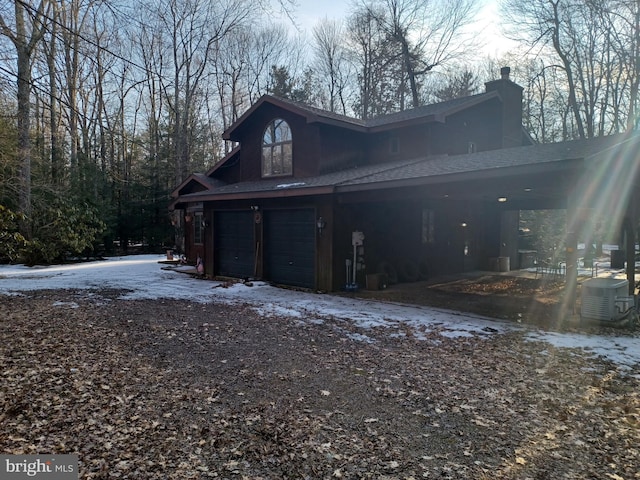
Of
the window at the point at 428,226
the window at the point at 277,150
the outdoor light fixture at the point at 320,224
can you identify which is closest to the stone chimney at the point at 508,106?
the window at the point at 428,226

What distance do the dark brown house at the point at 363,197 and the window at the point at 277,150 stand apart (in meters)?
0.03

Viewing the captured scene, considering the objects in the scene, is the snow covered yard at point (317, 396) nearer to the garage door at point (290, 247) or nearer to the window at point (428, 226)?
the garage door at point (290, 247)

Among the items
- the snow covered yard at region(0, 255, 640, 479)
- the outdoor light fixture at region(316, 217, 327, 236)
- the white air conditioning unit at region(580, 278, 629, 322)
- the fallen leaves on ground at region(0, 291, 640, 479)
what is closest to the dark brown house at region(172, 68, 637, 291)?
the outdoor light fixture at region(316, 217, 327, 236)

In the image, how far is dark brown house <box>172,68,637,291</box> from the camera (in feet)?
32.1

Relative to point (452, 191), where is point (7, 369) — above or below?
below

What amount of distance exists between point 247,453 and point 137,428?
3.16 ft

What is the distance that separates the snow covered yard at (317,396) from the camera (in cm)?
293

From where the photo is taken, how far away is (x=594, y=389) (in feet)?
13.8

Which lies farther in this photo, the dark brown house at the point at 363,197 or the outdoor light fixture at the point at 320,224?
the outdoor light fixture at the point at 320,224

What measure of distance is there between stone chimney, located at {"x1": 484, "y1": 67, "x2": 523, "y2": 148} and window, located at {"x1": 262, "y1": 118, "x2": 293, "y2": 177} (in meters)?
7.25

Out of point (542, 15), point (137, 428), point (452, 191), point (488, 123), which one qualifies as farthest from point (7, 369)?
point (542, 15)

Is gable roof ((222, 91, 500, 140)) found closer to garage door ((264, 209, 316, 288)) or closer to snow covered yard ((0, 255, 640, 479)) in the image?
garage door ((264, 209, 316, 288))

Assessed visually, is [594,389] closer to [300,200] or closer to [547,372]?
[547,372]

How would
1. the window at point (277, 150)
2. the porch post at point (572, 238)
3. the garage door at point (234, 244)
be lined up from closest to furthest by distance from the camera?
the porch post at point (572, 238), the garage door at point (234, 244), the window at point (277, 150)
